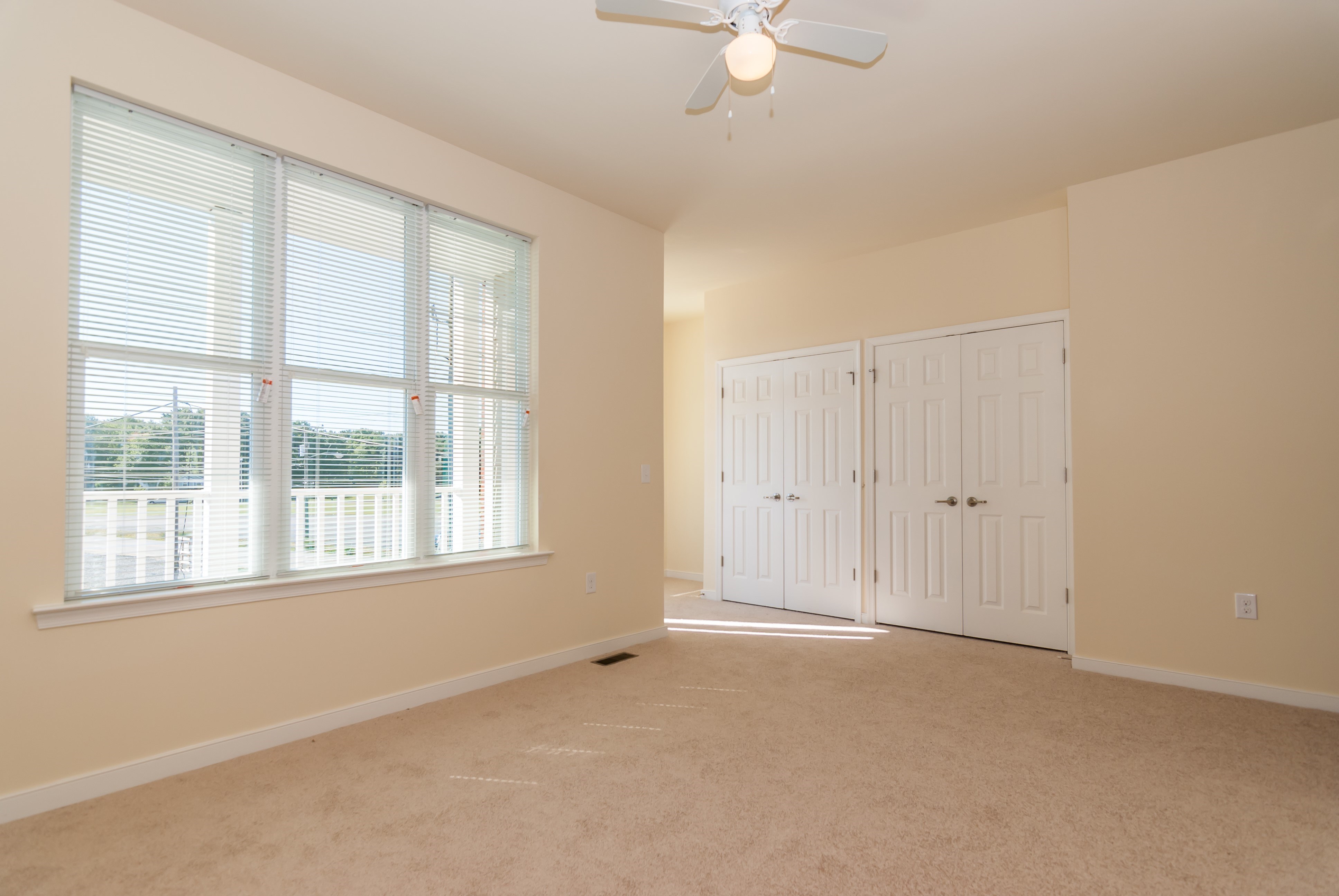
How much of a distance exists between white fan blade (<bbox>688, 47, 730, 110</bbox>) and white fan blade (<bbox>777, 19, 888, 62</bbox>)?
20 cm

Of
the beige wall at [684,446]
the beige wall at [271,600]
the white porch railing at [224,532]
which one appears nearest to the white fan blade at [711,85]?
the beige wall at [271,600]

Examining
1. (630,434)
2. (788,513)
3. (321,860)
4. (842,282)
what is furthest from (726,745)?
(842,282)

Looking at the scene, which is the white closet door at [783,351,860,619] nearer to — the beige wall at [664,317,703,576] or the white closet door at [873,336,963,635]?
the white closet door at [873,336,963,635]

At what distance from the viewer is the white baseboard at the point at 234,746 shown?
6.78 feet

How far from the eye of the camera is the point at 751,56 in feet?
6.48

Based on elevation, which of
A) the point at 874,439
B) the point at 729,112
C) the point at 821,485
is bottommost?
the point at 821,485

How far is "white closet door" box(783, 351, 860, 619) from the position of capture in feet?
16.1

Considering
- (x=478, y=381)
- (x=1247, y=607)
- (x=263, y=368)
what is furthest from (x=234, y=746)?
(x=1247, y=607)

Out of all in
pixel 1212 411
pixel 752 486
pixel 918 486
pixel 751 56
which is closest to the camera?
pixel 751 56

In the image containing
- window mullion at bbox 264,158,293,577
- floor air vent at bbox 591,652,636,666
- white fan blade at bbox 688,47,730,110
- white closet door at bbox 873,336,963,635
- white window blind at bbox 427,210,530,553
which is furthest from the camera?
white closet door at bbox 873,336,963,635

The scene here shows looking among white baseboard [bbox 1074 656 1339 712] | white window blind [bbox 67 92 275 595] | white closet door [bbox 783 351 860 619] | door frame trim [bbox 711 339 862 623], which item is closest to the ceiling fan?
white window blind [bbox 67 92 275 595]

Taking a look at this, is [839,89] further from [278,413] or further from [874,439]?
[278,413]

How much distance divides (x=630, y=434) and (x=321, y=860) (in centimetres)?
283

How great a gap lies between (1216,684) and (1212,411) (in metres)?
1.39
